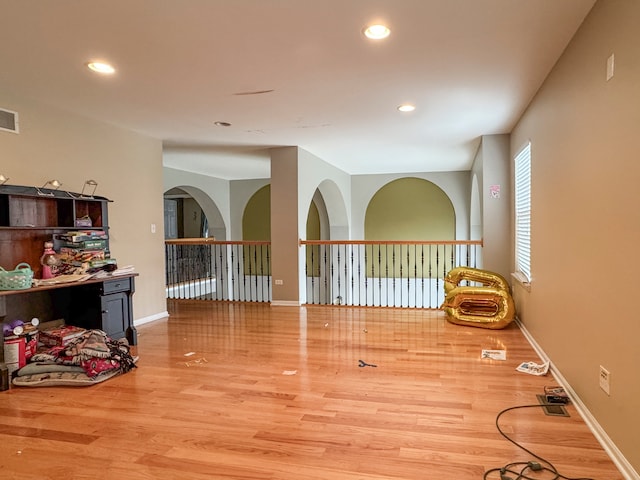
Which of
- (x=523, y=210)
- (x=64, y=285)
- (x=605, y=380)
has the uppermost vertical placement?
(x=523, y=210)

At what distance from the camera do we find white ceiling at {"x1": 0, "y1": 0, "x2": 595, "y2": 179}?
244 centimetres

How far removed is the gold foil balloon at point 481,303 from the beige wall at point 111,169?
3834 mm

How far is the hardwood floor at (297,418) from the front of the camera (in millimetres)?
2072

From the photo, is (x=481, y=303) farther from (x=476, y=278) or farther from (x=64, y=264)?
(x=64, y=264)

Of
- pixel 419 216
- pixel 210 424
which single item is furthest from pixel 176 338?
pixel 419 216

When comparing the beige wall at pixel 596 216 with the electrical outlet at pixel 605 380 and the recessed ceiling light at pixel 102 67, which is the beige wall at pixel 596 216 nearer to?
the electrical outlet at pixel 605 380

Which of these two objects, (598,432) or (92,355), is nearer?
(598,432)

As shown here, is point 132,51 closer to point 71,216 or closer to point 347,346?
point 71,216

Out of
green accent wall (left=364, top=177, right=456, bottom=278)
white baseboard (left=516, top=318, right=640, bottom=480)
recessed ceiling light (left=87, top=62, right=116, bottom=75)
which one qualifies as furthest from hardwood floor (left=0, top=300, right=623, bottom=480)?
green accent wall (left=364, top=177, right=456, bottom=278)

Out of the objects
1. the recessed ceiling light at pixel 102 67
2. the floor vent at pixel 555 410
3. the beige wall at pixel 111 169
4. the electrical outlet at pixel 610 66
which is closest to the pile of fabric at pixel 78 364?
the beige wall at pixel 111 169

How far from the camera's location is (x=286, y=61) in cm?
314

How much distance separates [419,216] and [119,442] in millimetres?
8676

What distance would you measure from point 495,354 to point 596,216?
75.4 inches

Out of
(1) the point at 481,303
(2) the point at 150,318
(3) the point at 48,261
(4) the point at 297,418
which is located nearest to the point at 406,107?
(1) the point at 481,303
